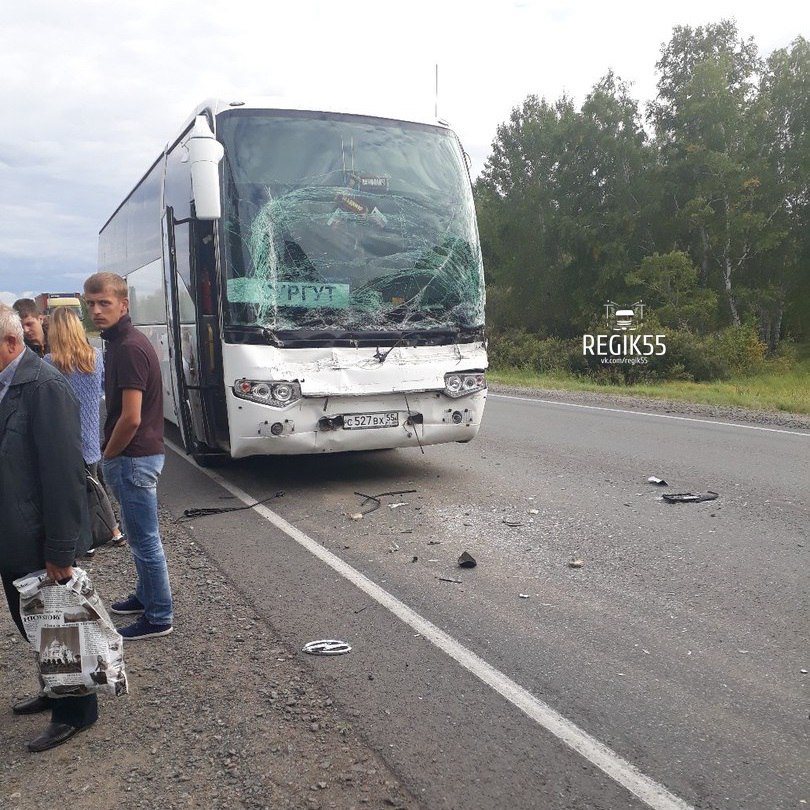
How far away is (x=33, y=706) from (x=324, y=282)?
4.61m

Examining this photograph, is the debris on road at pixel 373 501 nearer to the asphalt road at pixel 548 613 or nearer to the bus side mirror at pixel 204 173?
the asphalt road at pixel 548 613

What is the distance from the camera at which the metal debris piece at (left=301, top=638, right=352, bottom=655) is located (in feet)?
13.6

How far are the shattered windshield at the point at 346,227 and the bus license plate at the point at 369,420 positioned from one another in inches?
30.5

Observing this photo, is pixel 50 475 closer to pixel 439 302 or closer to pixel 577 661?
pixel 577 661

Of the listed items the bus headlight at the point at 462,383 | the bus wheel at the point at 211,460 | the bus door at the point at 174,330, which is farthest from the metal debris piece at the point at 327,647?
the bus wheel at the point at 211,460

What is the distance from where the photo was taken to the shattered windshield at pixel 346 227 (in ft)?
23.6

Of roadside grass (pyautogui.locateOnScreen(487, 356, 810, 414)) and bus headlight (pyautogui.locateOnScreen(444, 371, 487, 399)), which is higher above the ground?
bus headlight (pyautogui.locateOnScreen(444, 371, 487, 399))

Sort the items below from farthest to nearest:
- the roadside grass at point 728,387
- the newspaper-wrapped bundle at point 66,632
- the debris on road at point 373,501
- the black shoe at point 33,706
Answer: the roadside grass at point 728,387 → the debris on road at point 373,501 → the black shoe at point 33,706 → the newspaper-wrapped bundle at point 66,632

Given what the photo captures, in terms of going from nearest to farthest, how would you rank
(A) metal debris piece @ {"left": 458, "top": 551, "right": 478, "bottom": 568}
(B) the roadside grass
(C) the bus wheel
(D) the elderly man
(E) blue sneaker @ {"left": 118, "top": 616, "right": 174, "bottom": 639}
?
(E) blue sneaker @ {"left": 118, "top": 616, "right": 174, "bottom": 639} < (A) metal debris piece @ {"left": 458, "top": 551, "right": 478, "bottom": 568} < (D) the elderly man < (C) the bus wheel < (B) the roadside grass

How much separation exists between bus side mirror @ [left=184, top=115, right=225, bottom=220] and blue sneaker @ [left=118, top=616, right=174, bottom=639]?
3.65 meters

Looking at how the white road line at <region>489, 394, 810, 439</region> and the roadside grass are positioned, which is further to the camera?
the roadside grass

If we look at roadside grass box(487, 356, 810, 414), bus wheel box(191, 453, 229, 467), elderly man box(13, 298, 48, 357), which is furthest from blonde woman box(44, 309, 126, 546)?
roadside grass box(487, 356, 810, 414)

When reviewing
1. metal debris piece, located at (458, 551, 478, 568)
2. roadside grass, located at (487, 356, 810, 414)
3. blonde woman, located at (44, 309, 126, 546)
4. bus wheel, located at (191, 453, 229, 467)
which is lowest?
roadside grass, located at (487, 356, 810, 414)

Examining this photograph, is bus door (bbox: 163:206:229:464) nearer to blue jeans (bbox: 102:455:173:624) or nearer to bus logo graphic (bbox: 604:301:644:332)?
blue jeans (bbox: 102:455:173:624)
